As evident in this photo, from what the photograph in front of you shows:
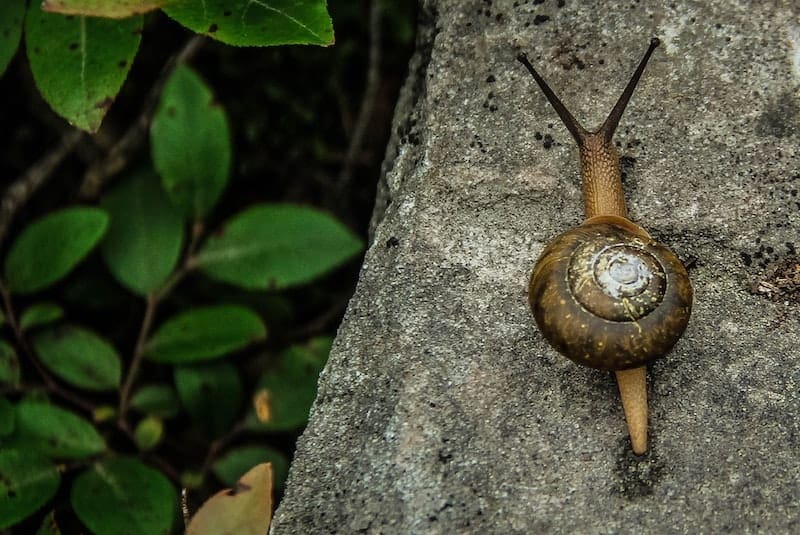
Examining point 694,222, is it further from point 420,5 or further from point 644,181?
point 420,5

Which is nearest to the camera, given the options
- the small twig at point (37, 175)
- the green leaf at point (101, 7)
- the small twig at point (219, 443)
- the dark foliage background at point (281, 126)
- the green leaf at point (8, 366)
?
the green leaf at point (101, 7)

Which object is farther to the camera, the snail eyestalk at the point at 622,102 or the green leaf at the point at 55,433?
the green leaf at the point at 55,433

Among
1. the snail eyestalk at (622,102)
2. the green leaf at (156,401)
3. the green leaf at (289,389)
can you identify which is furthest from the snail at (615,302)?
the green leaf at (156,401)

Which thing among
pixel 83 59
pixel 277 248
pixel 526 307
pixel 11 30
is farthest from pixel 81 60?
pixel 526 307

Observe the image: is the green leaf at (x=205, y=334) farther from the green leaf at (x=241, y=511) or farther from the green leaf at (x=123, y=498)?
the green leaf at (x=241, y=511)

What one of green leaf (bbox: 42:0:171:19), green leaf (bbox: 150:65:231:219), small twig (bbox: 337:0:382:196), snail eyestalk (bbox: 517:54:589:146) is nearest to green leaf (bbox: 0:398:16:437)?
green leaf (bbox: 150:65:231:219)

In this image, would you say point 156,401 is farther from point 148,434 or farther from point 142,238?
point 142,238
